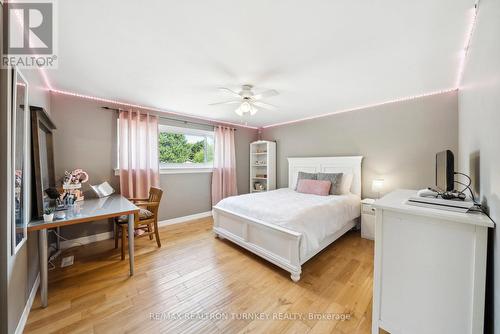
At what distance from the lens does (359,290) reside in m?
1.78

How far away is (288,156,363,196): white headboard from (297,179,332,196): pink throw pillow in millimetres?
511

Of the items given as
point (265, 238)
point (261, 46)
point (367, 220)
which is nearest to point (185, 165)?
point (265, 238)

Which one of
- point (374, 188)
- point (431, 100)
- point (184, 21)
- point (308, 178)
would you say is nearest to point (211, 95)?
point (184, 21)

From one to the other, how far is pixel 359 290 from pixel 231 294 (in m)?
1.22

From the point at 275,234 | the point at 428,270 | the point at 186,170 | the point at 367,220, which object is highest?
the point at 186,170

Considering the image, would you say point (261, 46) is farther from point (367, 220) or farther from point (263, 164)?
point (263, 164)

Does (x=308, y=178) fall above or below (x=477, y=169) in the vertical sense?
below

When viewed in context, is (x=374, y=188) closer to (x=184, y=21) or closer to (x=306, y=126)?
(x=306, y=126)

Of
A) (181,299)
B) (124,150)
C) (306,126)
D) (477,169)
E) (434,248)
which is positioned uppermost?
(306,126)

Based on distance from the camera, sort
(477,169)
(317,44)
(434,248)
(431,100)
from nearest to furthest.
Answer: (434,248)
(477,169)
(317,44)
(431,100)

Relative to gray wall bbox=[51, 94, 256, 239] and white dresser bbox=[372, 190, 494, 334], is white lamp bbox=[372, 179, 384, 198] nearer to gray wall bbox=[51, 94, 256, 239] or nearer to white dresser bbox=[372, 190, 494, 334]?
white dresser bbox=[372, 190, 494, 334]

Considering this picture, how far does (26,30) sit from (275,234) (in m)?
2.75

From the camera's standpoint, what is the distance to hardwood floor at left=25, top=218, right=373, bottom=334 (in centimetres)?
141

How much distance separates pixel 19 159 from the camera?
1.32m
